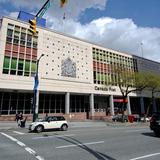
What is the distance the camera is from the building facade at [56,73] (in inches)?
1318

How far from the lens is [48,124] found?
1920 centimetres

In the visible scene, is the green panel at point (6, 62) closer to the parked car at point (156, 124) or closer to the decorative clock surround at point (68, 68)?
the decorative clock surround at point (68, 68)

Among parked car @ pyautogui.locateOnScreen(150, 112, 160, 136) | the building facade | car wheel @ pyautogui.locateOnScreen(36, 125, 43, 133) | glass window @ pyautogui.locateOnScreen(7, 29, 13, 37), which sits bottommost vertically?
car wheel @ pyautogui.locateOnScreen(36, 125, 43, 133)

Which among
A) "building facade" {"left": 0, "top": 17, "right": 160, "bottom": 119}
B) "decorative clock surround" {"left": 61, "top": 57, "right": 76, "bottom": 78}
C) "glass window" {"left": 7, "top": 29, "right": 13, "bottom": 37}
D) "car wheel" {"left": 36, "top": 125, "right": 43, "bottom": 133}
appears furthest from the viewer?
"decorative clock surround" {"left": 61, "top": 57, "right": 76, "bottom": 78}

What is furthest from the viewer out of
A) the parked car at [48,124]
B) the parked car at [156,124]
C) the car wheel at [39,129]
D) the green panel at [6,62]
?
the green panel at [6,62]

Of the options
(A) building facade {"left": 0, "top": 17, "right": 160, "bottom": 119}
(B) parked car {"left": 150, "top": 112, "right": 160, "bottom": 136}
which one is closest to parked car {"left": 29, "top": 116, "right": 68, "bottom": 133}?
(B) parked car {"left": 150, "top": 112, "right": 160, "bottom": 136}

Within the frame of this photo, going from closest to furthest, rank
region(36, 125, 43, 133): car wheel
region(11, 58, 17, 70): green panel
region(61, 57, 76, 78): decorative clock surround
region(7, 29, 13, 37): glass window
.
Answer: region(36, 125, 43, 133): car wheel
region(11, 58, 17, 70): green panel
region(7, 29, 13, 37): glass window
region(61, 57, 76, 78): decorative clock surround

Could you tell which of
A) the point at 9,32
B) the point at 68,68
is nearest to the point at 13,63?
the point at 9,32

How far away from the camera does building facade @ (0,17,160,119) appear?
3347 centimetres

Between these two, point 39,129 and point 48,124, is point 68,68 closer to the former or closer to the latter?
point 48,124

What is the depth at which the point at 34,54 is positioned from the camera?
119ft

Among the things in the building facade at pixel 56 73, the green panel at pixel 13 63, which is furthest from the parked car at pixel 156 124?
the green panel at pixel 13 63

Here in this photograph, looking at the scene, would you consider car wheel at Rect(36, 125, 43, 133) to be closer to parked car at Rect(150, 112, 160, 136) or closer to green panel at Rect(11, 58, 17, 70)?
parked car at Rect(150, 112, 160, 136)

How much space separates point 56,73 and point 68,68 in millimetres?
3185
